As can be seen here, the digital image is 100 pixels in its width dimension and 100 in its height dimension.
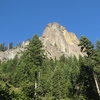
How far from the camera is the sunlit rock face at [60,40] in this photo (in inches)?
4573

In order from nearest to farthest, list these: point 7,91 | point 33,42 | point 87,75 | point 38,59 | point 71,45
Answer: point 7,91
point 87,75
point 38,59
point 33,42
point 71,45

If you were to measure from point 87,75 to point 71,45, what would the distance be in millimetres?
104711

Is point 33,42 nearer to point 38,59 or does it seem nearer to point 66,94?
point 38,59

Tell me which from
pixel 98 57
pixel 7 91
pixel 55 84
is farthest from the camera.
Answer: pixel 55 84

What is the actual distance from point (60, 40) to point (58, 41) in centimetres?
198

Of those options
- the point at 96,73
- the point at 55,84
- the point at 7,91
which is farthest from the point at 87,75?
the point at 7,91

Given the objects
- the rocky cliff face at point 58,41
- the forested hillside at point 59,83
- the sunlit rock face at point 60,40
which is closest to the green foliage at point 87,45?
the forested hillside at point 59,83

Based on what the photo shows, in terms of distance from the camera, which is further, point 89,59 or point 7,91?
point 89,59

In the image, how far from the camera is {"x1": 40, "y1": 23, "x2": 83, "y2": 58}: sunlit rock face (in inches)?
4573

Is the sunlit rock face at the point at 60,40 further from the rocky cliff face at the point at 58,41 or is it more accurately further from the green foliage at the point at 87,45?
the green foliage at the point at 87,45

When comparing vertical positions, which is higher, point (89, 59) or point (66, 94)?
point (89, 59)

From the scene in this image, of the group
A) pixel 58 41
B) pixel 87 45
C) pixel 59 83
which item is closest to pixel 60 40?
pixel 58 41

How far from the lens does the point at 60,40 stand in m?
127

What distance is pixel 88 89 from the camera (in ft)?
91.6
